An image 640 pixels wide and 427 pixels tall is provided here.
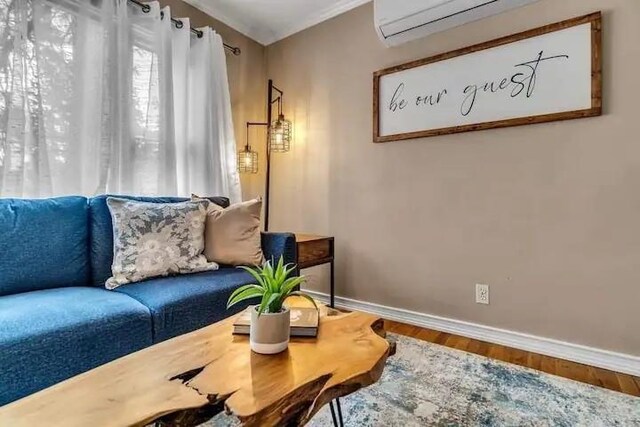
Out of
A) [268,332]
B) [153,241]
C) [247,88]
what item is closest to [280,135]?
[247,88]

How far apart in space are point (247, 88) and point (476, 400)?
2.81 meters

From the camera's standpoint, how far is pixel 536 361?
5.94 feet

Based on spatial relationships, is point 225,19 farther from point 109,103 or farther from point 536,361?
point 536,361

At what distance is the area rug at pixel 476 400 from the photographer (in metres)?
1.29

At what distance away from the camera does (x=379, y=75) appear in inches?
97.8

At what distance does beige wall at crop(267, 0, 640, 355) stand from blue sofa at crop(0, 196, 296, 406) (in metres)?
0.87

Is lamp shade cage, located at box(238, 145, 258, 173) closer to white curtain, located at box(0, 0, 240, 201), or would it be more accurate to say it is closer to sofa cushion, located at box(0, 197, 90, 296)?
white curtain, located at box(0, 0, 240, 201)

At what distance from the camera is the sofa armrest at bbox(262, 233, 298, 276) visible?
1992 millimetres

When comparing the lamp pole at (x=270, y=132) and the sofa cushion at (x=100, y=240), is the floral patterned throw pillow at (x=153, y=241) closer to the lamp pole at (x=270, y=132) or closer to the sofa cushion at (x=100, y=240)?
the sofa cushion at (x=100, y=240)

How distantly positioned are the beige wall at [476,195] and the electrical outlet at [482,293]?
39mm

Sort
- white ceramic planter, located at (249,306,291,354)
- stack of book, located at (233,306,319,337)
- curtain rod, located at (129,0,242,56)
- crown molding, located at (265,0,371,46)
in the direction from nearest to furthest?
white ceramic planter, located at (249,306,291,354) → stack of book, located at (233,306,319,337) → curtain rod, located at (129,0,242,56) → crown molding, located at (265,0,371,46)

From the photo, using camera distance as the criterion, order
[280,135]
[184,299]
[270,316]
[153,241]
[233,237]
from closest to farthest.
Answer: [270,316] → [184,299] → [153,241] → [233,237] → [280,135]

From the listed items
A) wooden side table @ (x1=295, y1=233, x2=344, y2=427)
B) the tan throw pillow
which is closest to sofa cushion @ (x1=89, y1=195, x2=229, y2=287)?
the tan throw pillow

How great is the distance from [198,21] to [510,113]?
2333 mm
